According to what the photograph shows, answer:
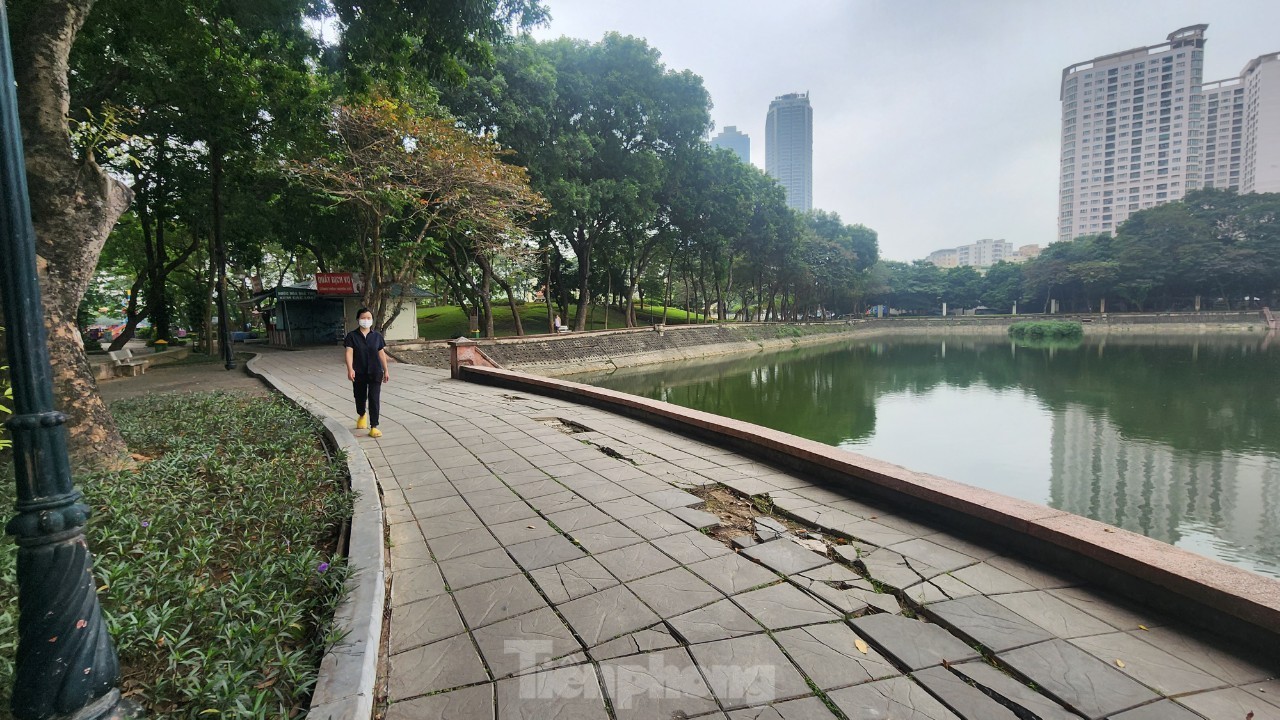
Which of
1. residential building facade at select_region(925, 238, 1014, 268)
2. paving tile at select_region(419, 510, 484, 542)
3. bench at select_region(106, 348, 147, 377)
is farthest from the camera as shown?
residential building facade at select_region(925, 238, 1014, 268)

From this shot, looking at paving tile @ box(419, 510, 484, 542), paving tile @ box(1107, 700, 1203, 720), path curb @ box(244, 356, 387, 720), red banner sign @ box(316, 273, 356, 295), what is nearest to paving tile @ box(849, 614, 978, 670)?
paving tile @ box(1107, 700, 1203, 720)

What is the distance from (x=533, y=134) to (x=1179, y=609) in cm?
1680

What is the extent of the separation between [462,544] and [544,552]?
1.54ft

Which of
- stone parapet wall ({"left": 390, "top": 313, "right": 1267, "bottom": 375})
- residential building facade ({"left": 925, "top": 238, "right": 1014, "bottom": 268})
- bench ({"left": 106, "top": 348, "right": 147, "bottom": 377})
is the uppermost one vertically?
residential building facade ({"left": 925, "top": 238, "right": 1014, "bottom": 268})

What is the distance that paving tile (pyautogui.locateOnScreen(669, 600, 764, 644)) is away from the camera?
2059mm

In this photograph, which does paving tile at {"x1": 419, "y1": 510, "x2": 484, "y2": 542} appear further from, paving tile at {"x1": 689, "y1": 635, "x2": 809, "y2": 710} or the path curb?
paving tile at {"x1": 689, "y1": 635, "x2": 809, "y2": 710}

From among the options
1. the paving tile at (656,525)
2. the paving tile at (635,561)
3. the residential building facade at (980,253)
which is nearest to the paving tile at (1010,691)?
the paving tile at (635,561)

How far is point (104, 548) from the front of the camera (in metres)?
2.45

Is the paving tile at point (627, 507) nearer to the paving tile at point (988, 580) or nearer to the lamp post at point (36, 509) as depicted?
the paving tile at point (988, 580)

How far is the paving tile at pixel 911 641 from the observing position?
6.37ft

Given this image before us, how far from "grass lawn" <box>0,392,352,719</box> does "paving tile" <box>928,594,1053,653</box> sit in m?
2.25

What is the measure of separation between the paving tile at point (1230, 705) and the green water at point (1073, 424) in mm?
4266

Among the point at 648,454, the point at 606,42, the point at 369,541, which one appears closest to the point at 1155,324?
the point at 606,42

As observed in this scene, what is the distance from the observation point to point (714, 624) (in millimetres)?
2133
